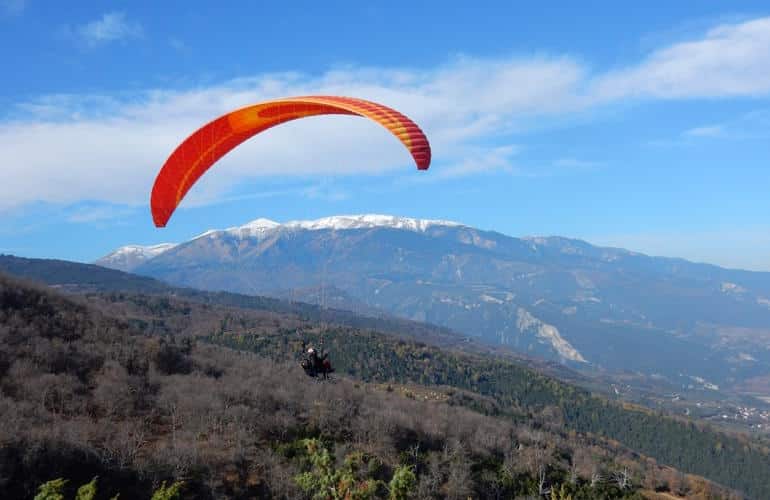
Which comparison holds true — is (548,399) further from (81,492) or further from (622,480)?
(81,492)

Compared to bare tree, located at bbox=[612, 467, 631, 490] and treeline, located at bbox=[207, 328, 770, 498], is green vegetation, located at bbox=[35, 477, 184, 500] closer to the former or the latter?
bare tree, located at bbox=[612, 467, 631, 490]

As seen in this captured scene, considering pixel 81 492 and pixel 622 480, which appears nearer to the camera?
pixel 81 492

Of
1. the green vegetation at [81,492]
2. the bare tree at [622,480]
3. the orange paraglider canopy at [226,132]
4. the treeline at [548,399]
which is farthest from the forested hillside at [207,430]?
the treeline at [548,399]

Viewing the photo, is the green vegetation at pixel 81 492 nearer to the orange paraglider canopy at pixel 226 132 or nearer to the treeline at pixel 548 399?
the orange paraglider canopy at pixel 226 132

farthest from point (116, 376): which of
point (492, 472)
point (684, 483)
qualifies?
point (684, 483)

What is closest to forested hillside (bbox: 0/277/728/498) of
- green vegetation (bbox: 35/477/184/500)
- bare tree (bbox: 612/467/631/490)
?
bare tree (bbox: 612/467/631/490)

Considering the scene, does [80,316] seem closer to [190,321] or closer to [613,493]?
[613,493]

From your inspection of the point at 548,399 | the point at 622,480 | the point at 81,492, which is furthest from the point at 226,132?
the point at 548,399
